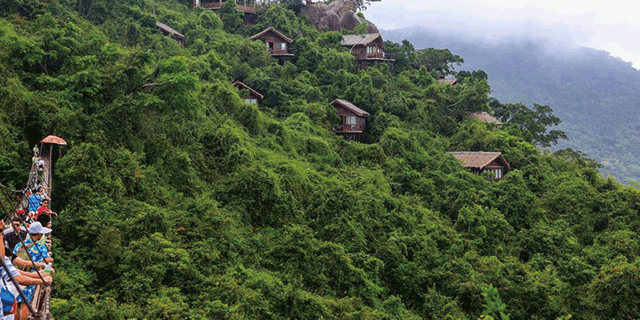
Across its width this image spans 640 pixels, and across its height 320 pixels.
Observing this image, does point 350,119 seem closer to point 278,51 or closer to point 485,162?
point 485,162

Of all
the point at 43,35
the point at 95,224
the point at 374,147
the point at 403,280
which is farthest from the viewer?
the point at 374,147

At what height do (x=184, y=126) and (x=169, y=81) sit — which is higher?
(x=169, y=81)

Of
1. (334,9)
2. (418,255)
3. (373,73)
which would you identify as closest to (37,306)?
(418,255)

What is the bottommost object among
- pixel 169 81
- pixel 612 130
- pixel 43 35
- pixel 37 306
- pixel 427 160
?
pixel 612 130

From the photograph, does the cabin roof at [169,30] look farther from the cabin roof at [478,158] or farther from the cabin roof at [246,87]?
the cabin roof at [478,158]

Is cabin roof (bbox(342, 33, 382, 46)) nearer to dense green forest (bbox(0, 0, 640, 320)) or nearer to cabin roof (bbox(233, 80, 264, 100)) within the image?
dense green forest (bbox(0, 0, 640, 320))

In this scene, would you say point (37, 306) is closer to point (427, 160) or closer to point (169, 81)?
point (169, 81)

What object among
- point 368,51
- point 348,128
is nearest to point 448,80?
point 368,51

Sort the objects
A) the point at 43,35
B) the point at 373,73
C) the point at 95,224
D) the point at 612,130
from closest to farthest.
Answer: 1. the point at 95,224
2. the point at 43,35
3. the point at 373,73
4. the point at 612,130
